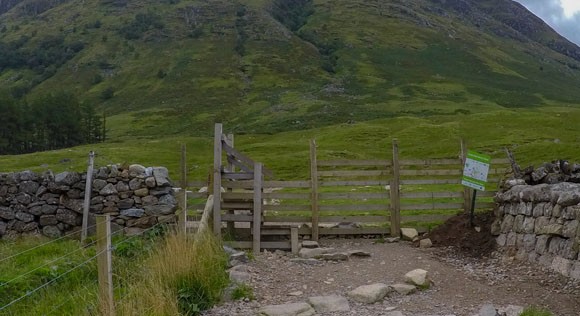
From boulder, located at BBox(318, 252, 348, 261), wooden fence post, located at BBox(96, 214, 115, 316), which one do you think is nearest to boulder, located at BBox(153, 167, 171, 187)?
boulder, located at BBox(318, 252, 348, 261)

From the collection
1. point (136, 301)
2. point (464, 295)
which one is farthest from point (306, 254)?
point (136, 301)

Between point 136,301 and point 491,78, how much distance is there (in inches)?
6075

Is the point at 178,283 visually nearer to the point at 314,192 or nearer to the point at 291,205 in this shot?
the point at 314,192

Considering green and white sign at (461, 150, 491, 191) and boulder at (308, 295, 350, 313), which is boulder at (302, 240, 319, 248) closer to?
green and white sign at (461, 150, 491, 191)

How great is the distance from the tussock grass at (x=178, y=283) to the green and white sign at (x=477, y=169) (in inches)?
281

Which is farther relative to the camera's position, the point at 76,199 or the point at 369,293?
the point at 76,199

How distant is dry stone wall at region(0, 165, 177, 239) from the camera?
625 inches

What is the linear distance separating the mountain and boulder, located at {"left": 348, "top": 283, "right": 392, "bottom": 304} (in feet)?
259

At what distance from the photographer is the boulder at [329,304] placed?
872 centimetres

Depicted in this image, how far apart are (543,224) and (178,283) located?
293 inches

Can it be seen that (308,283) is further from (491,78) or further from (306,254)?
(491,78)

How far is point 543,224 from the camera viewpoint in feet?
36.5

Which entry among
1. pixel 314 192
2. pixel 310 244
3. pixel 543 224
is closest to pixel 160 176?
pixel 314 192

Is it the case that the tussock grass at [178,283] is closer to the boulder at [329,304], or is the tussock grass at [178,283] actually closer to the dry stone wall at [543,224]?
the boulder at [329,304]
